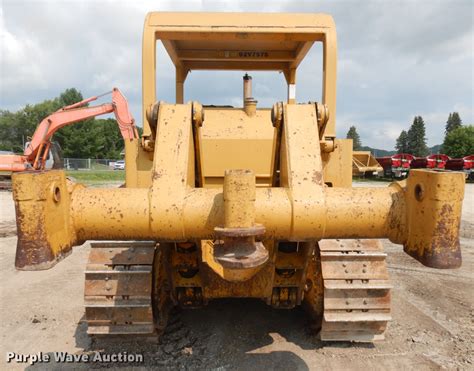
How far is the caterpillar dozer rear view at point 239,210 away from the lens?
66.6 inches

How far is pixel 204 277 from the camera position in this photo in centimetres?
289

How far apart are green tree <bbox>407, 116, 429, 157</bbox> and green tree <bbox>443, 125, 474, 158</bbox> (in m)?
19.5

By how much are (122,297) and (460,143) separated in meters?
56.6

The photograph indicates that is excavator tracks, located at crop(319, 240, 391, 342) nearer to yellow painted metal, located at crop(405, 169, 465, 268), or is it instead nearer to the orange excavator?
yellow painted metal, located at crop(405, 169, 465, 268)

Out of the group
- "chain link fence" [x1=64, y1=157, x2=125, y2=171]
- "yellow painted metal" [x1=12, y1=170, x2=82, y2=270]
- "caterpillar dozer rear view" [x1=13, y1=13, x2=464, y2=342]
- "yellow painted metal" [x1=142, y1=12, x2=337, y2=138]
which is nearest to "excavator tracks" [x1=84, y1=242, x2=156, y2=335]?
"caterpillar dozer rear view" [x1=13, y1=13, x2=464, y2=342]

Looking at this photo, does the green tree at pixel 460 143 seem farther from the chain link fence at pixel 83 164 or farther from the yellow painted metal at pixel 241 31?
the yellow painted metal at pixel 241 31

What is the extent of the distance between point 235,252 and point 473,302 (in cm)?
377

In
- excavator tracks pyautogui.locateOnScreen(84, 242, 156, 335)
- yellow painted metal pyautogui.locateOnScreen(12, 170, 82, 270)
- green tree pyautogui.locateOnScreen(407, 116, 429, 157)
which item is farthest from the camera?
green tree pyautogui.locateOnScreen(407, 116, 429, 157)

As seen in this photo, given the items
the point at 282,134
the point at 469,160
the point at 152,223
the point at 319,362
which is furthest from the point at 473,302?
the point at 469,160

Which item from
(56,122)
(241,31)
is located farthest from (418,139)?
(241,31)

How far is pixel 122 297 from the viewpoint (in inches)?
115

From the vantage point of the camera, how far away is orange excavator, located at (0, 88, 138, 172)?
1230cm

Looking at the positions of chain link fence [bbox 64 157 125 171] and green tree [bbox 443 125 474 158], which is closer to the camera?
chain link fence [bbox 64 157 125 171]

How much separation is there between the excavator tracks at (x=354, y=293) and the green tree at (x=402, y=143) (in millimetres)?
81405
